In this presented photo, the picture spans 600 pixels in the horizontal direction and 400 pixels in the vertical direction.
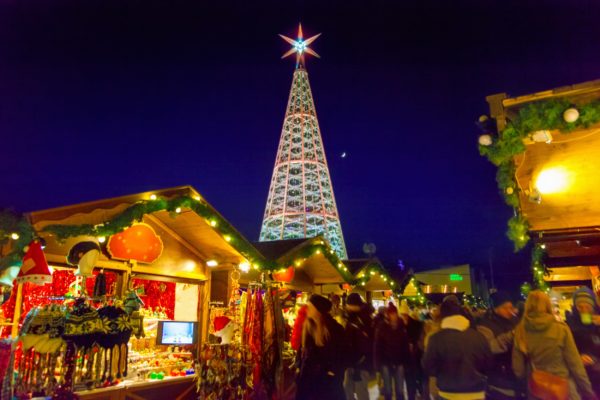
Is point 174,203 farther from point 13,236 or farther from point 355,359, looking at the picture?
point 355,359

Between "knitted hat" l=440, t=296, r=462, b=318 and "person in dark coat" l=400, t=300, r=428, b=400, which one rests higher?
"knitted hat" l=440, t=296, r=462, b=318

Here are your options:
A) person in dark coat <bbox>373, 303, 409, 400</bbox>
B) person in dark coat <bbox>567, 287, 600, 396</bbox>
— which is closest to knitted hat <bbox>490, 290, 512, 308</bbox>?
person in dark coat <bbox>567, 287, 600, 396</bbox>

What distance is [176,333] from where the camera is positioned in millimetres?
7625

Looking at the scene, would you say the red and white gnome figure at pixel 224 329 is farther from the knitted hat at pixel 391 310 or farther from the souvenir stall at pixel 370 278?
the souvenir stall at pixel 370 278

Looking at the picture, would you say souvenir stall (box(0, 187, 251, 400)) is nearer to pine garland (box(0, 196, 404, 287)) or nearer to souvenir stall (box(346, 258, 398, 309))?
pine garland (box(0, 196, 404, 287))

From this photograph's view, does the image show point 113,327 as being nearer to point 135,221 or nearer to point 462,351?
point 135,221

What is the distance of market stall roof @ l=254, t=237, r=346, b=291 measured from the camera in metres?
9.64

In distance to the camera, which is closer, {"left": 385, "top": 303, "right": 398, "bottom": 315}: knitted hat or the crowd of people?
the crowd of people

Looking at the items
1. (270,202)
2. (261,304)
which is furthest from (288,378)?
(270,202)

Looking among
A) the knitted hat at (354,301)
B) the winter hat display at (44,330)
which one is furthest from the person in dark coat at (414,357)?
the winter hat display at (44,330)

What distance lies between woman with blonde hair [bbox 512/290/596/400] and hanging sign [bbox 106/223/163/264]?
6.15 meters

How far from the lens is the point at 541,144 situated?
481 cm

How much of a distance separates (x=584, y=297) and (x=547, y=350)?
122cm

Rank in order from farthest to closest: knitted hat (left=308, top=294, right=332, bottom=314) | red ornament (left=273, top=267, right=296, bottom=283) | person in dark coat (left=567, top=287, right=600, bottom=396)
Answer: red ornament (left=273, top=267, right=296, bottom=283)
knitted hat (left=308, top=294, right=332, bottom=314)
person in dark coat (left=567, top=287, right=600, bottom=396)
